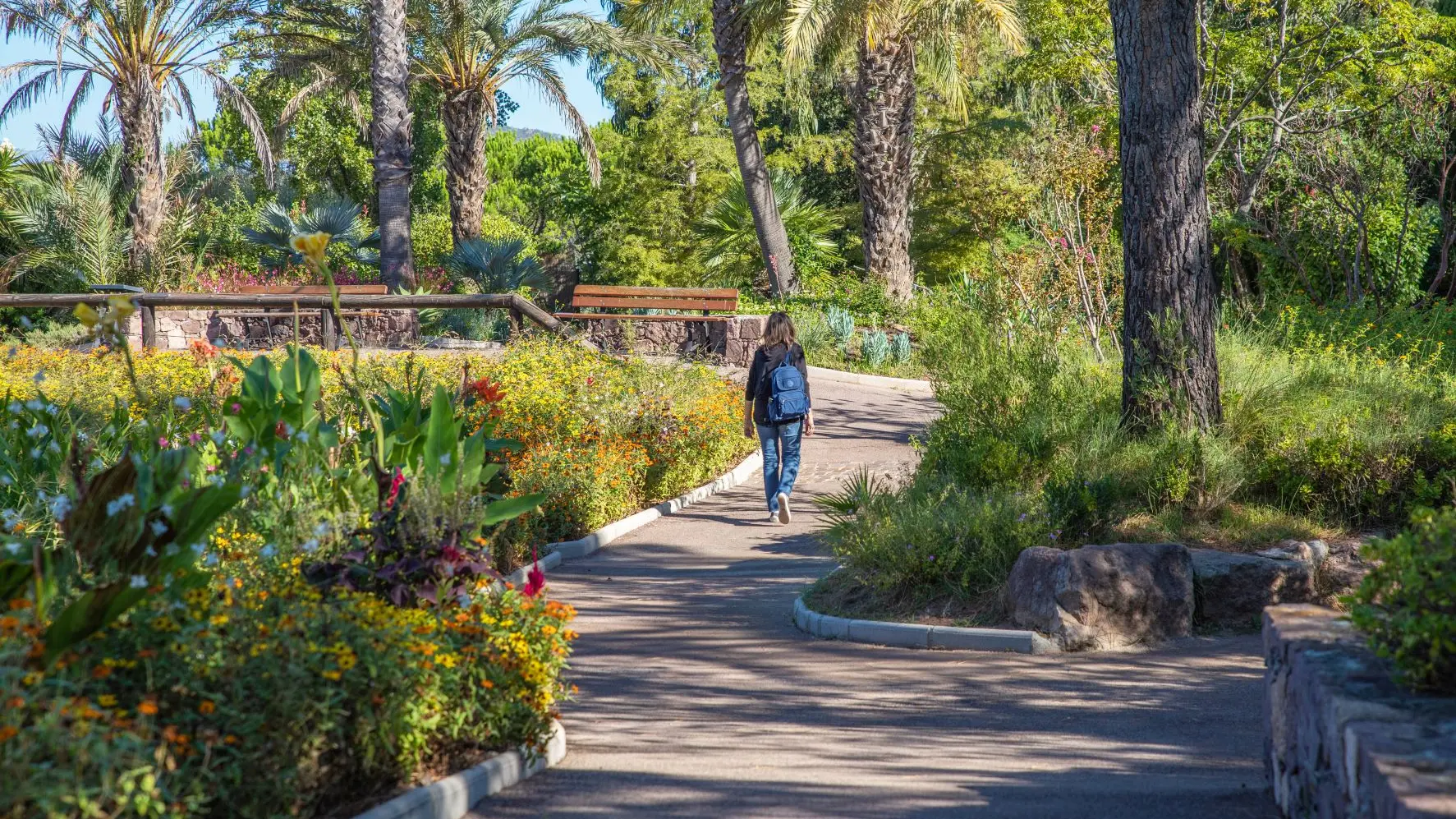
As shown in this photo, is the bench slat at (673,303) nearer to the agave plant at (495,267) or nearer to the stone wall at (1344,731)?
the agave plant at (495,267)

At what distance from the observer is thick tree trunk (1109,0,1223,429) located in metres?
9.16

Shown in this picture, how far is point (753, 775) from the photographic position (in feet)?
14.9

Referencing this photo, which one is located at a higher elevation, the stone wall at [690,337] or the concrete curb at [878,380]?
the stone wall at [690,337]

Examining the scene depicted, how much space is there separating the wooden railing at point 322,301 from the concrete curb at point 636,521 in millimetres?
2862

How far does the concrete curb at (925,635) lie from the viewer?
6.92 metres

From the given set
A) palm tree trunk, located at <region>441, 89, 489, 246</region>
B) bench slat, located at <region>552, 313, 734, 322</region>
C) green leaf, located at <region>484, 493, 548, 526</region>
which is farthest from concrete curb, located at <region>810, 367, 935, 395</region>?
green leaf, located at <region>484, 493, 548, 526</region>

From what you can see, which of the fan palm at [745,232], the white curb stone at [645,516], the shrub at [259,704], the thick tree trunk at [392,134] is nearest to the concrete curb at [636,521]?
the white curb stone at [645,516]

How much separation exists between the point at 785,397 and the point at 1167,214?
3.20 meters

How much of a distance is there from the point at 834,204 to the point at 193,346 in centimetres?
2584

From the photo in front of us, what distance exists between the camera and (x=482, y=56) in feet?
81.8

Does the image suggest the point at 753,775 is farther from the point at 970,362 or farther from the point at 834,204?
the point at 834,204

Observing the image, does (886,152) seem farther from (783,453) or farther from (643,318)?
(783,453)

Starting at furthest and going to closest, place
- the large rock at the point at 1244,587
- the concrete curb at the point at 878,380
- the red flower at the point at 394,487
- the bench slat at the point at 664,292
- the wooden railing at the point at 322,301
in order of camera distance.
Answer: the bench slat at the point at 664,292 < the concrete curb at the point at 878,380 < the wooden railing at the point at 322,301 < the large rock at the point at 1244,587 < the red flower at the point at 394,487

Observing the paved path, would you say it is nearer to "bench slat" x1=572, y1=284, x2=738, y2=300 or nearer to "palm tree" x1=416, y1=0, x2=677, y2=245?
"bench slat" x1=572, y1=284, x2=738, y2=300
